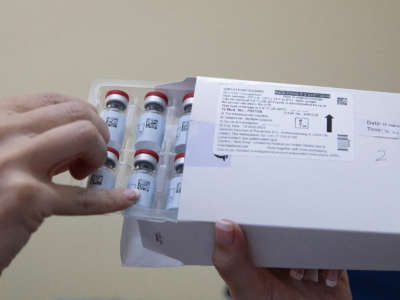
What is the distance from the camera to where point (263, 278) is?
65cm

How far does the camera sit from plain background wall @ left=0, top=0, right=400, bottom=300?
1.08 metres

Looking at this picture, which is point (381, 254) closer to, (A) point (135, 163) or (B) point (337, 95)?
(B) point (337, 95)

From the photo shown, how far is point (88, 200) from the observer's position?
455 millimetres

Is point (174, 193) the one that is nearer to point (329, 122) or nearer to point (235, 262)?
point (235, 262)

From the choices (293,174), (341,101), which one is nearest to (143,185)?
(293,174)

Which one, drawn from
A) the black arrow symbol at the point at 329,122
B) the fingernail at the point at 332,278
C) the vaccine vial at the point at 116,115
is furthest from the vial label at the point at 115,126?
the fingernail at the point at 332,278

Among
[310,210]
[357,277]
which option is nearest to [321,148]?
[310,210]

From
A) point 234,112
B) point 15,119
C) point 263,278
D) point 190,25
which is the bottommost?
point 263,278

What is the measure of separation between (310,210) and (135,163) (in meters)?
0.28

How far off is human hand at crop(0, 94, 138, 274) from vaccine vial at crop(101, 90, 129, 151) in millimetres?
73

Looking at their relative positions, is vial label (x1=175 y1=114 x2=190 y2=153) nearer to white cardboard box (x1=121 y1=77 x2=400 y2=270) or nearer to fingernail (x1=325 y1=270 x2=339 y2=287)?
white cardboard box (x1=121 y1=77 x2=400 y2=270)

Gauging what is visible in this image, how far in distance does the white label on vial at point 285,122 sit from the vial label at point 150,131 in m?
0.11

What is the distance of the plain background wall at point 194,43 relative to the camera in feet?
3.53

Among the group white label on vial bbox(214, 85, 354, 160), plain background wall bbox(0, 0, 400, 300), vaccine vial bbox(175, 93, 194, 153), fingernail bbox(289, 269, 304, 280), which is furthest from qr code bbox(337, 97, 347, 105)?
plain background wall bbox(0, 0, 400, 300)
